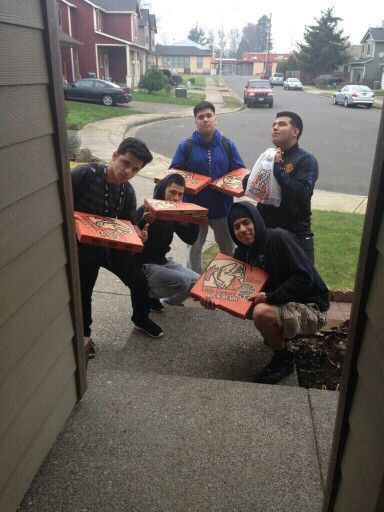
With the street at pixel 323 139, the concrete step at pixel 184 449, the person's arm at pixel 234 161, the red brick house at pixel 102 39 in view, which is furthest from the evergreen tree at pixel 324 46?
the concrete step at pixel 184 449

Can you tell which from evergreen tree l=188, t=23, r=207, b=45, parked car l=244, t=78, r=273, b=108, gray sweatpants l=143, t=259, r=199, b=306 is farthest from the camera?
Answer: evergreen tree l=188, t=23, r=207, b=45

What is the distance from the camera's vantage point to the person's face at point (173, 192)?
142 inches

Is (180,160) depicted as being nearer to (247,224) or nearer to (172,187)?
(172,187)

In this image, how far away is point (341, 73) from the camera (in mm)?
59062

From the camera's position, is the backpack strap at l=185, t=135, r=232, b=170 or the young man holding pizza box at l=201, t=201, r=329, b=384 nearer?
the young man holding pizza box at l=201, t=201, r=329, b=384

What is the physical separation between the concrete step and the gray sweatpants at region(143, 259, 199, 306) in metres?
0.95

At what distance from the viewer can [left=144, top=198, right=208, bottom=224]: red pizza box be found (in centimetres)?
331

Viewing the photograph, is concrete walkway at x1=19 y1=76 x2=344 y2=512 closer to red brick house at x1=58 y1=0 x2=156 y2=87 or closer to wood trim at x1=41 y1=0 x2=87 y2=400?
wood trim at x1=41 y1=0 x2=87 y2=400

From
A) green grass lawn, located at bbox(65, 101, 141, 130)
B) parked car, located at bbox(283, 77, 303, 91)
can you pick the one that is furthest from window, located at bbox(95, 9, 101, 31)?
parked car, located at bbox(283, 77, 303, 91)

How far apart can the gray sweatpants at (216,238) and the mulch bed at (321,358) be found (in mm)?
1227

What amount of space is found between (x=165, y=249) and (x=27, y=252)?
6.49 feet

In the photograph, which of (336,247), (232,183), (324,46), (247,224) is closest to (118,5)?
(324,46)

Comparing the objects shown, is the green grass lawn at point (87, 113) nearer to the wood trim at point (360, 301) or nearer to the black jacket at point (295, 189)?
the black jacket at point (295, 189)

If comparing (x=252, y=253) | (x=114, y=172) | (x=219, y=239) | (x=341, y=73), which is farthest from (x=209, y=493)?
(x=341, y=73)
